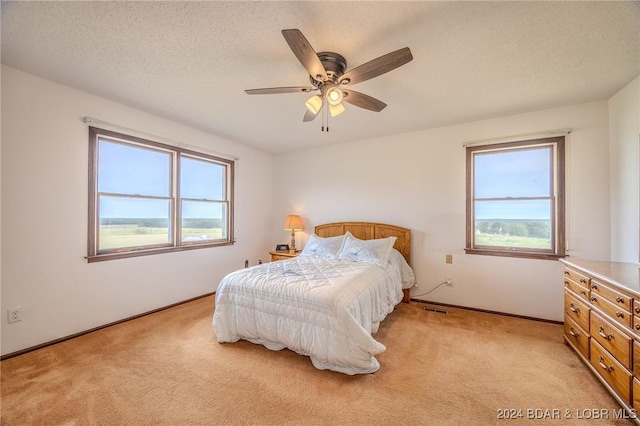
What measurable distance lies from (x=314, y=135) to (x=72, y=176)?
2986 mm

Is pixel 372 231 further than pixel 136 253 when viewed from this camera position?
Yes

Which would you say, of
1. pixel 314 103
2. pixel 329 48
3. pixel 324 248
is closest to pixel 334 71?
pixel 329 48

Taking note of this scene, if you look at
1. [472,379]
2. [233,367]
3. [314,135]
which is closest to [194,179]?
[314,135]

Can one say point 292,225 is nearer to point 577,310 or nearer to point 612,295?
point 577,310

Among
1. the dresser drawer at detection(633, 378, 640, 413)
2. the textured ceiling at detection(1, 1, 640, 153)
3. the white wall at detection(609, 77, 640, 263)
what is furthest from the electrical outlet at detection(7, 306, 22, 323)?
the white wall at detection(609, 77, 640, 263)

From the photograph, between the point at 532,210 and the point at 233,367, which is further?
the point at 532,210

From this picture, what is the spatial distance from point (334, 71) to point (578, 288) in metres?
2.78

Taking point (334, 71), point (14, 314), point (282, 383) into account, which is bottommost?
point (282, 383)

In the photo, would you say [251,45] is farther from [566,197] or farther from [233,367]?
[566,197]

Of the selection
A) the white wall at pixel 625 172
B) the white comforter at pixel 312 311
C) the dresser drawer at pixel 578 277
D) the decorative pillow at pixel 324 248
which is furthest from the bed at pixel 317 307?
the white wall at pixel 625 172

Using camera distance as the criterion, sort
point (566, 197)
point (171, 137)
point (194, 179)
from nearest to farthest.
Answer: point (566, 197) → point (171, 137) → point (194, 179)

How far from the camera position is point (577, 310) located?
2.20m

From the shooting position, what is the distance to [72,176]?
2.61 meters

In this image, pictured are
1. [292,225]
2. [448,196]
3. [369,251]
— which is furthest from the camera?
[292,225]
